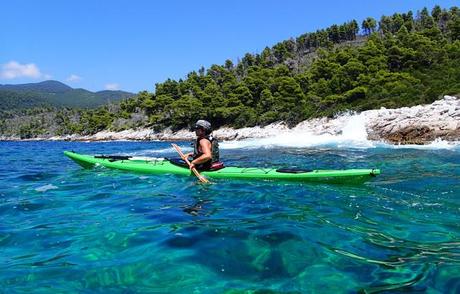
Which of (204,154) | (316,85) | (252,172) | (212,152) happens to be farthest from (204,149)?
(316,85)

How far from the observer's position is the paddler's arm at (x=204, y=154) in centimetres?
866

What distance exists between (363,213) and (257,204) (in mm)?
1562

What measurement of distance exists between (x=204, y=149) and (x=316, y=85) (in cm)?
4481

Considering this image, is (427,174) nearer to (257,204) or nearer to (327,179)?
(327,179)

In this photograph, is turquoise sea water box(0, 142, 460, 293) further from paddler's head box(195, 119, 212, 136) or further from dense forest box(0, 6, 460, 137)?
dense forest box(0, 6, 460, 137)

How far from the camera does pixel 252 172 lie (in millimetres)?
8891

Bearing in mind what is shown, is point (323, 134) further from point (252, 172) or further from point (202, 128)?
point (202, 128)

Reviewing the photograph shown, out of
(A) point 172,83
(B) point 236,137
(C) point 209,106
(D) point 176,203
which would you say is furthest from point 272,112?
(D) point 176,203

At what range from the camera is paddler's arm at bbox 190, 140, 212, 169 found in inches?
341

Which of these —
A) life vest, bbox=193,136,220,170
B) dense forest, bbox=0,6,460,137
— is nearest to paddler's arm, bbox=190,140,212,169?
life vest, bbox=193,136,220,170

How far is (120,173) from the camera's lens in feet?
34.8

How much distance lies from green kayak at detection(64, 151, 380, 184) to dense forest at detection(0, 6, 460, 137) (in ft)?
76.4

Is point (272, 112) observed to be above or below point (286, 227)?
above

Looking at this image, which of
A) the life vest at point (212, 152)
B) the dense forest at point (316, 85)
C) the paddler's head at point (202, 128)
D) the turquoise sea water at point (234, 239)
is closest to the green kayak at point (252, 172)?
the life vest at point (212, 152)
